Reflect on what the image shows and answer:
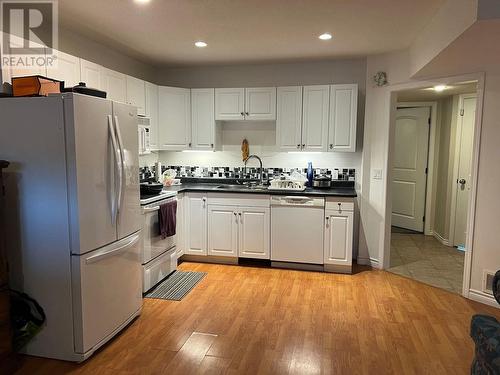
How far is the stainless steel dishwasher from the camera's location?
4117 millimetres

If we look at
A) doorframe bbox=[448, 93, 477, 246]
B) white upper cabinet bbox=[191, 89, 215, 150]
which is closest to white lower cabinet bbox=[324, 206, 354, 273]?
white upper cabinet bbox=[191, 89, 215, 150]

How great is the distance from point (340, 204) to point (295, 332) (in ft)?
5.39

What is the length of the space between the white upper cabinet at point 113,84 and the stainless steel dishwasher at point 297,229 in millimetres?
1963

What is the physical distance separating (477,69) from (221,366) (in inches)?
128

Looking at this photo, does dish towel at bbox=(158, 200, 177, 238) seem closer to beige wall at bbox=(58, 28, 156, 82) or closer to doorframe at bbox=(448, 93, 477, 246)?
beige wall at bbox=(58, 28, 156, 82)

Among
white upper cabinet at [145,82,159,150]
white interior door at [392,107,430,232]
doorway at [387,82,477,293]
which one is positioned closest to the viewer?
white upper cabinet at [145,82,159,150]

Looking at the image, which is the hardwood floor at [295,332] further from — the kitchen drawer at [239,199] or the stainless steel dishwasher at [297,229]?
the kitchen drawer at [239,199]

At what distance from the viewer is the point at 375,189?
14.2ft

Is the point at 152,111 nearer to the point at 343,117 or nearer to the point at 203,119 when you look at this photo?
the point at 203,119

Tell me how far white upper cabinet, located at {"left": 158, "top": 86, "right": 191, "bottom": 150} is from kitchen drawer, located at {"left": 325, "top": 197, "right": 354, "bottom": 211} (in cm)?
191

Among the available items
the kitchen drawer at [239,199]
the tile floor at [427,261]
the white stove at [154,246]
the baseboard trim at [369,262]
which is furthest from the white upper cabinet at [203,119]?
the tile floor at [427,261]

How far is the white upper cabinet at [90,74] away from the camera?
3238 millimetres

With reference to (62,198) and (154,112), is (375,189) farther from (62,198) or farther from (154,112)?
(62,198)

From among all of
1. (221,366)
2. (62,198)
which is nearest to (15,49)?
(62,198)
